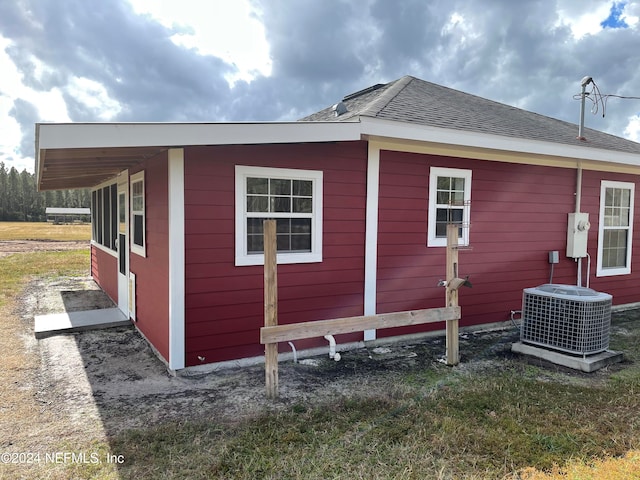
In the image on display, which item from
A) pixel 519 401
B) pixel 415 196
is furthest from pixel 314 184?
pixel 519 401

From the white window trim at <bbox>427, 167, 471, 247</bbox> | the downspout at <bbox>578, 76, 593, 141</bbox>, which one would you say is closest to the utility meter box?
the downspout at <bbox>578, 76, 593, 141</bbox>

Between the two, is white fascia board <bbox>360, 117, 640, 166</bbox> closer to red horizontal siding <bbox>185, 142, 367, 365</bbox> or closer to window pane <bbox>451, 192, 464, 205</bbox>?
red horizontal siding <bbox>185, 142, 367, 365</bbox>

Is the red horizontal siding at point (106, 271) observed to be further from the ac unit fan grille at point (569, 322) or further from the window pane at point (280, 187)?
the ac unit fan grille at point (569, 322)

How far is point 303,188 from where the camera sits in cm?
454

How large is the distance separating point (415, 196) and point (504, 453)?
3264 mm

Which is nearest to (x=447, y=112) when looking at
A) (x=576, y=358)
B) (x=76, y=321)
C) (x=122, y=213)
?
(x=576, y=358)

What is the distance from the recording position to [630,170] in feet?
23.2

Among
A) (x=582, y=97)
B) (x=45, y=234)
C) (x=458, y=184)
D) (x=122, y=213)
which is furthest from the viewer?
(x=45, y=234)

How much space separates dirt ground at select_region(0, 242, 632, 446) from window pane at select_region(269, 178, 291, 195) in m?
1.89

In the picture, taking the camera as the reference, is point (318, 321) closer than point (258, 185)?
Yes

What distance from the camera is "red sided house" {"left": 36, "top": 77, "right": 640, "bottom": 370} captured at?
396 cm

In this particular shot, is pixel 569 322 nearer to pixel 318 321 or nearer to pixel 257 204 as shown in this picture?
pixel 318 321

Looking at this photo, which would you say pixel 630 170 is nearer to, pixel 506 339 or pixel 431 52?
pixel 506 339

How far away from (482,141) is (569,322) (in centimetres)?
246
